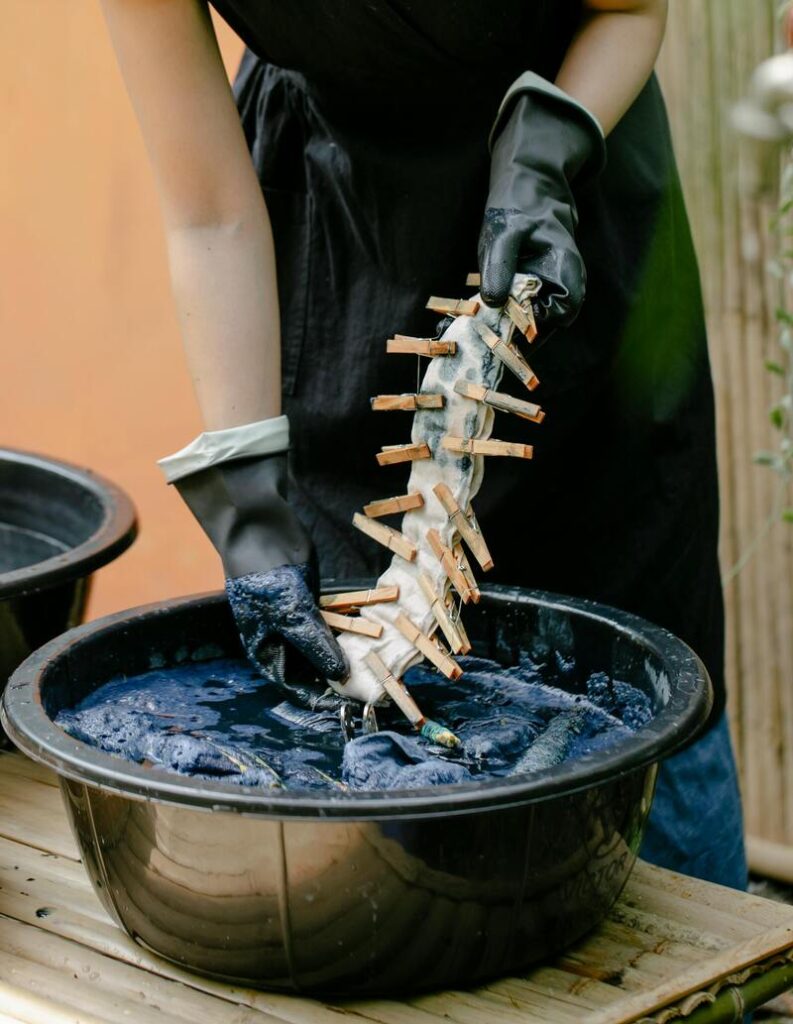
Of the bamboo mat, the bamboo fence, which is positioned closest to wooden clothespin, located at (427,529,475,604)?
the bamboo mat

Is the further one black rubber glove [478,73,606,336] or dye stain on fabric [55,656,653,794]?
black rubber glove [478,73,606,336]

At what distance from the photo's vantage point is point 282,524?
5.54 feet

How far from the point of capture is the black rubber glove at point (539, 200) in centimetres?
152

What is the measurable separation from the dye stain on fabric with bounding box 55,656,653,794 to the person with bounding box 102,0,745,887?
3.5 inches

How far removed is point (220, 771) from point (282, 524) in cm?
42

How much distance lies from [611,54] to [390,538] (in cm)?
68

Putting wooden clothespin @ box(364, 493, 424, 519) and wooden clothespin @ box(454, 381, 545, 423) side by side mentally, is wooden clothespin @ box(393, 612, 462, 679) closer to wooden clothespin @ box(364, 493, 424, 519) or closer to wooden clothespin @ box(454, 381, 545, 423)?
wooden clothespin @ box(364, 493, 424, 519)

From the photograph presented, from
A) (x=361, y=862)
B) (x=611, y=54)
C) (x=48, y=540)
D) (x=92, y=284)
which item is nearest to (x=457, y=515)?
(x=361, y=862)

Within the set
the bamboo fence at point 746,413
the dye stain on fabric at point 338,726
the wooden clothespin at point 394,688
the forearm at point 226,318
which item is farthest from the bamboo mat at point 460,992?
the bamboo fence at point 746,413

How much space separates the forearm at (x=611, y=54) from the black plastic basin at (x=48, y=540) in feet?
3.14

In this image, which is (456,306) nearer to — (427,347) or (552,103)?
(427,347)

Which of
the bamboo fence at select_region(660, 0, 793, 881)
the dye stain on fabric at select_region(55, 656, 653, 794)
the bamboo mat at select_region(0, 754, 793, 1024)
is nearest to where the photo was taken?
the bamboo mat at select_region(0, 754, 793, 1024)

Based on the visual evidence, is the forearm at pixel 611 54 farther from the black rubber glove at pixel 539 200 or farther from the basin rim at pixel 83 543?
the basin rim at pixel 83 543

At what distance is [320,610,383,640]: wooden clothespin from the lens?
1580mm
